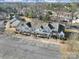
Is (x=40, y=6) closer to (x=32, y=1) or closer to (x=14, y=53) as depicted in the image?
(x=32, y=1)

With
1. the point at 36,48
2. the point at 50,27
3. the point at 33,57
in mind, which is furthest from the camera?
the point at 50,27

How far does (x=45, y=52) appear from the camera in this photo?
10.5 m

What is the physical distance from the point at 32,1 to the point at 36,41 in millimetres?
1812

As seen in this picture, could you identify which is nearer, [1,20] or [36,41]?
[36,41]

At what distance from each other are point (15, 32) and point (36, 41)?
114 centimetres

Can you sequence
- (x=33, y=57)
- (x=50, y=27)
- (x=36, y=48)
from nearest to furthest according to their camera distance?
(x=33, y=57)
(x=36, y=48)
(x=50, y=27)

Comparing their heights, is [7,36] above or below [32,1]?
below

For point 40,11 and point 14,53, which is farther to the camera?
point 40,11

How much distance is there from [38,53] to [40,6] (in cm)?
259

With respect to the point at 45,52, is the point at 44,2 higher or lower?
higher

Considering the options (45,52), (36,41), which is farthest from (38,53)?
(36,41)

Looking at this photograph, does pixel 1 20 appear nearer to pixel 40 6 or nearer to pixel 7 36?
pixel 7 36

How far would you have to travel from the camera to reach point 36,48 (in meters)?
10.9

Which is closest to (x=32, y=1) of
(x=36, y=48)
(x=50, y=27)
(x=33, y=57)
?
(x=50, y=27)
